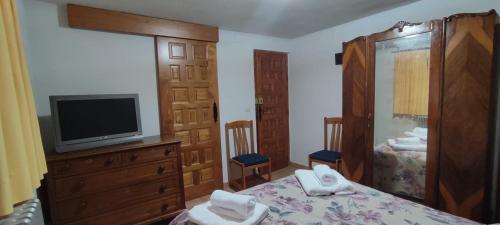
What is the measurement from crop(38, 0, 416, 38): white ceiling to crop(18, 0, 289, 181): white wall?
24cm

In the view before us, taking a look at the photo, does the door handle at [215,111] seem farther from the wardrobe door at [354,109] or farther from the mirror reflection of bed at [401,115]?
the mirror reflection of bed at [401,115]

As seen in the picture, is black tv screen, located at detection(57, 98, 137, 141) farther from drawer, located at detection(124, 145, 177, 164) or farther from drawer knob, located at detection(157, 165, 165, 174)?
drawer knob, located at detection(157, 165, 165, 174)

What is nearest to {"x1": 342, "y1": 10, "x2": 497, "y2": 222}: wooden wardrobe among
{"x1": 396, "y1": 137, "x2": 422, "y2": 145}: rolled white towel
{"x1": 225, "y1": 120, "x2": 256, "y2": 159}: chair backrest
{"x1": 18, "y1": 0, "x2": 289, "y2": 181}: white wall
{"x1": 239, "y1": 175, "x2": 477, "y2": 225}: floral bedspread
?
{"x1": 396, "y1": 137, "x2": 422, "y2": 145}: rolled white towel

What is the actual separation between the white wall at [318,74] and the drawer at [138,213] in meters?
2.24

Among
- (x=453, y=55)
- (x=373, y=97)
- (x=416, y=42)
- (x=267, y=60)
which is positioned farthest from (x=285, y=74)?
(x=453, y=55)

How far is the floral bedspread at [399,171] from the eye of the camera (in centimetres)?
213

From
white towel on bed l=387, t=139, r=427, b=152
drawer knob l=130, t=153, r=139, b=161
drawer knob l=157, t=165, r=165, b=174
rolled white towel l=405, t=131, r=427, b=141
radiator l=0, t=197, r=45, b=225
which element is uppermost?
rolled white towel l=405, t=131, r=427, b=141

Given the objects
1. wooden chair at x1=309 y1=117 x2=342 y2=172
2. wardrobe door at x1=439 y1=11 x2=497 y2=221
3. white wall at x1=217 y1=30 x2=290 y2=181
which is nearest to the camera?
wardrobe door at x1=439 y1=11 x2=497 y2=221

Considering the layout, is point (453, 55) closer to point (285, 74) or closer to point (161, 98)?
point (285, 74)

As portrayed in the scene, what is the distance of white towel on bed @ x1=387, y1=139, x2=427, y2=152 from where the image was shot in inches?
82.4

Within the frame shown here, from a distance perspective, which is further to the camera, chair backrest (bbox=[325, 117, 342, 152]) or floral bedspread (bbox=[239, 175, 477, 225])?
chair backrest (bbox=[325, 117, 342, 152])

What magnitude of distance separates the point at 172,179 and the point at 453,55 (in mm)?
2744

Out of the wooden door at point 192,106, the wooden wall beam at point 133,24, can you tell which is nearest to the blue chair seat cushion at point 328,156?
the wooden door at point 192,106

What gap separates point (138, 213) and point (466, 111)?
9.81 ft
